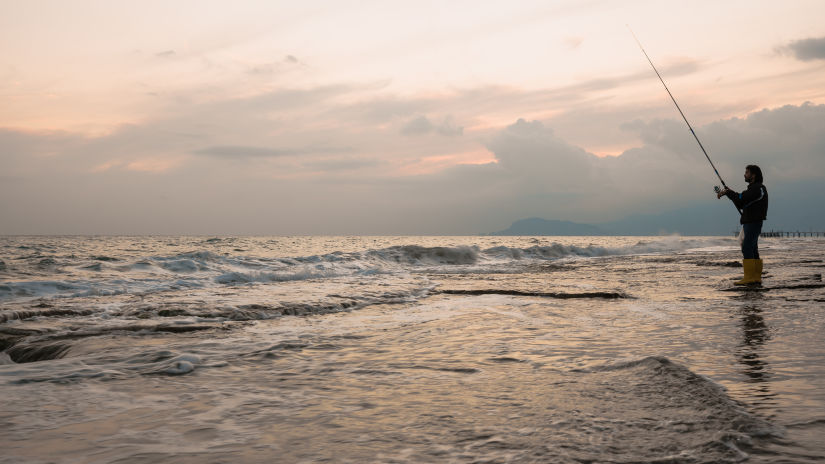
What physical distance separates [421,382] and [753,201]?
9733 mm

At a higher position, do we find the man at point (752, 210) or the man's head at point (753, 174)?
the man's head at point (753, 174)

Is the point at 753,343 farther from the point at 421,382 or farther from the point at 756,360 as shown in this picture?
the point at 421,382

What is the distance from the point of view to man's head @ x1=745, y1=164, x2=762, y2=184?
34.8ft

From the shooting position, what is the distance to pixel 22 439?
277 centimetres

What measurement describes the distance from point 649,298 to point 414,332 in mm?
4908

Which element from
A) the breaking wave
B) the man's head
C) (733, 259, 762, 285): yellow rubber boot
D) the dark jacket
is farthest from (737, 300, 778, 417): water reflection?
the breaking wave

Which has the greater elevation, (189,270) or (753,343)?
(753,343)

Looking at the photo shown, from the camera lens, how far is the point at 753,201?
1052 centimetres

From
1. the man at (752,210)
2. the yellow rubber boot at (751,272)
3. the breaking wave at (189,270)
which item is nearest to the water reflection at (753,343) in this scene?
the yellow rubber boot at (751,272)

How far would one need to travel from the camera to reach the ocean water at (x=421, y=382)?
98.8 inches

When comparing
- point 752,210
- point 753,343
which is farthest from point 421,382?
point 752,210

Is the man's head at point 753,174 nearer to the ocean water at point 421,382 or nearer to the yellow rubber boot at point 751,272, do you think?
the yellow rubber boot at point 751,272

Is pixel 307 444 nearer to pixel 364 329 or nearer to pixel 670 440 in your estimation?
pixel 670 440

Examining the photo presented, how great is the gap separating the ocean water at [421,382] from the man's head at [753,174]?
2915mm
